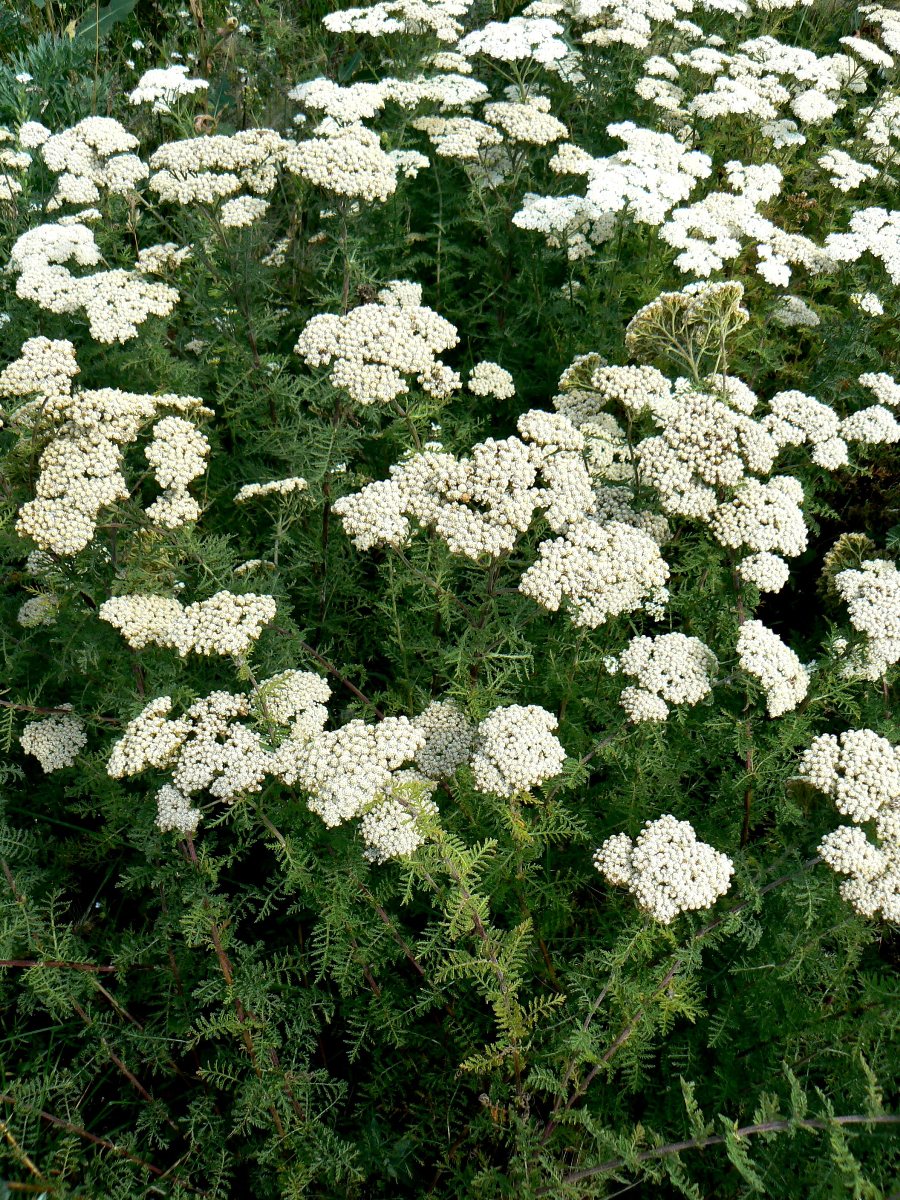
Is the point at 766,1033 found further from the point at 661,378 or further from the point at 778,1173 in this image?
the point at 661,378

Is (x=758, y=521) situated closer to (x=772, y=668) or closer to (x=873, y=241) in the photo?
(x=772, y=668)

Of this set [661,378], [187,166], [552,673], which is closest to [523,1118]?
[552,673]

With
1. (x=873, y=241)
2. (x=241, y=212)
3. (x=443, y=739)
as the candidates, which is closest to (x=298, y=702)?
(x=443, y=739)

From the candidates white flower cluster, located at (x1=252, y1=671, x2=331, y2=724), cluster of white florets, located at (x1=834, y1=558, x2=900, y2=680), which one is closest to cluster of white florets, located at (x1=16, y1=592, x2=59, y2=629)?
white flower cluster, located at (x1=252, y1=671, x2=331, y2=724)

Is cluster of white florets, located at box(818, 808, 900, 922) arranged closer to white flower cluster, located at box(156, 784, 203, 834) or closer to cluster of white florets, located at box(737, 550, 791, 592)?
cluster of white florets, located at box(737, 550, 791, 592)

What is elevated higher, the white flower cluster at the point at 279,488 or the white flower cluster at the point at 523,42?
the white flower cluster at the point at 523,42

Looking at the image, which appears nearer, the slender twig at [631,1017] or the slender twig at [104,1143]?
the slender twig at [631,1017]

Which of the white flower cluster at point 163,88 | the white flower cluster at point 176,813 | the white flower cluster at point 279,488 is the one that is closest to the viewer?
the white flower cluster at point 176,813

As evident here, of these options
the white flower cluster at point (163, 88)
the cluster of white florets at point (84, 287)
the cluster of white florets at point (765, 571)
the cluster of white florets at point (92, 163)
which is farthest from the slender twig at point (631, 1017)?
the white flower cluster at point (163, 88)

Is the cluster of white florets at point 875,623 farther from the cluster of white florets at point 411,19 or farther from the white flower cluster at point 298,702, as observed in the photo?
the cluster of white florets at point 411,19
